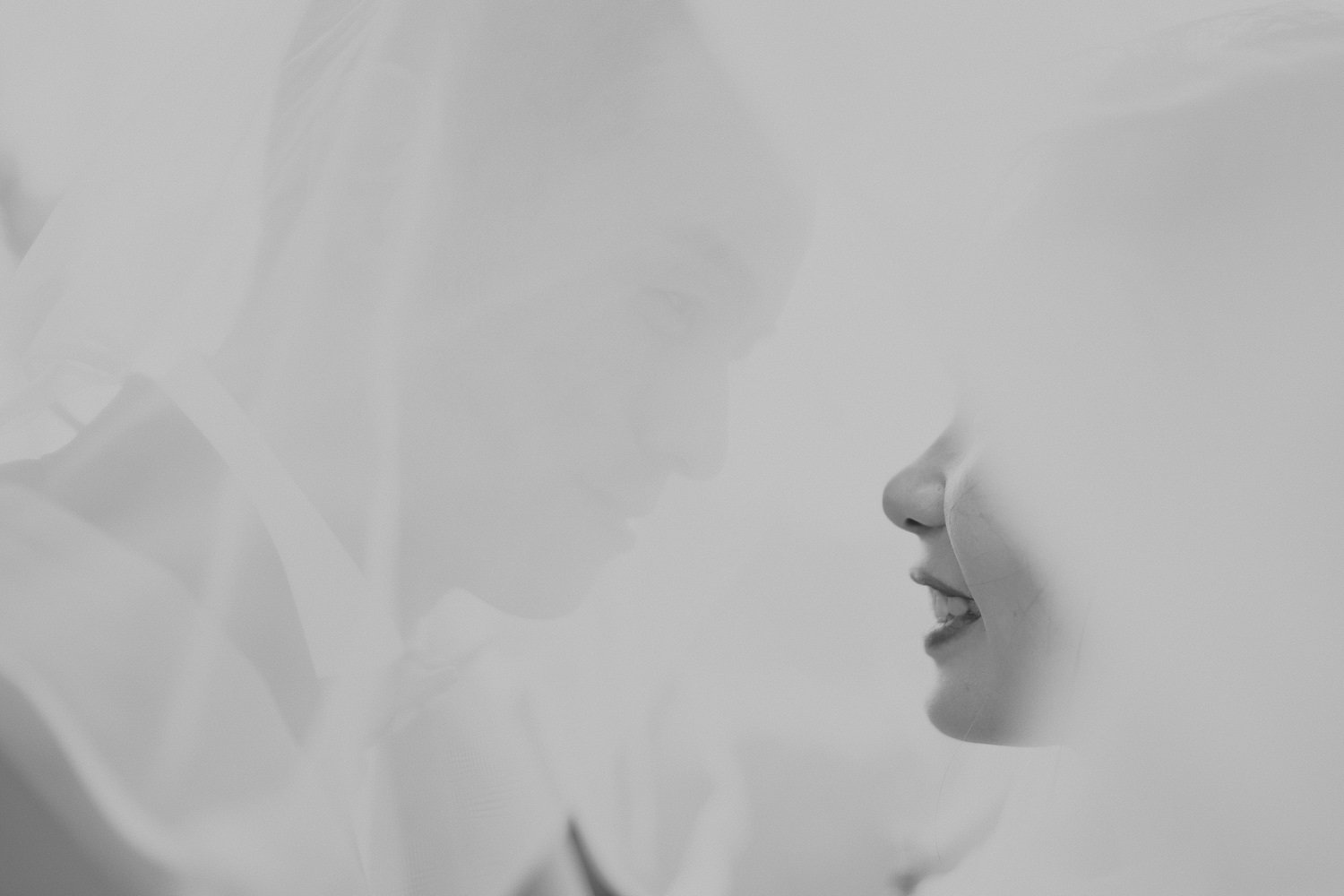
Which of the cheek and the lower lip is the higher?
the cheek

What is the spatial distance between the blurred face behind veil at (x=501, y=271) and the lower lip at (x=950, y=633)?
0.23 m

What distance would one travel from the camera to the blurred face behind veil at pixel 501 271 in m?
0.76

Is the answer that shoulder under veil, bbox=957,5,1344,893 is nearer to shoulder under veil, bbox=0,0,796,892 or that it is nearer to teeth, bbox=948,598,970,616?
teeth, bbox=948,598,970,616

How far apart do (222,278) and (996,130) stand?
62 centimetres

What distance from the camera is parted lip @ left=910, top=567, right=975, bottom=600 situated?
29.1 inches

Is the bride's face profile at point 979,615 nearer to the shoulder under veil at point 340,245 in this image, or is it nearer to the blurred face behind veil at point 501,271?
the blurred face behind veil at point 501,271

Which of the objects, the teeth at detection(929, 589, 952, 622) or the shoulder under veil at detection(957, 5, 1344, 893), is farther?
the teeth at detection(929, 589, 952, 622)

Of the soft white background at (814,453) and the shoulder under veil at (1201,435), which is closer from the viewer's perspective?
the shoulder under veil at (1201,435)

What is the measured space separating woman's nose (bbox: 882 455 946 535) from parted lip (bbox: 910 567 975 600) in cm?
3

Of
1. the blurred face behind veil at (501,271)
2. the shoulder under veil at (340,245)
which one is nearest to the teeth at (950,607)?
the blurred face behind veil at (501,271)

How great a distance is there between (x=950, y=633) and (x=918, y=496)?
11 cm

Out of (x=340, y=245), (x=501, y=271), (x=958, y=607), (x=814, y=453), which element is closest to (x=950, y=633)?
(x=958, y=607)

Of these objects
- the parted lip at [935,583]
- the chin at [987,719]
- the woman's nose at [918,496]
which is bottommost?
the chin at [987,719]

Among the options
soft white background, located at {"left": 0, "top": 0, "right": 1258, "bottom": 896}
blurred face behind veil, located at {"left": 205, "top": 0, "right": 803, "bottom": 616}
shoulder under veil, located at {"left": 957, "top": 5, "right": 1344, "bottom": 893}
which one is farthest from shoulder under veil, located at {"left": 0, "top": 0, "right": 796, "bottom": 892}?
shoulder under veil, located at {"left": 957, "top": 5, "right": 1344, "bottom": 893}
